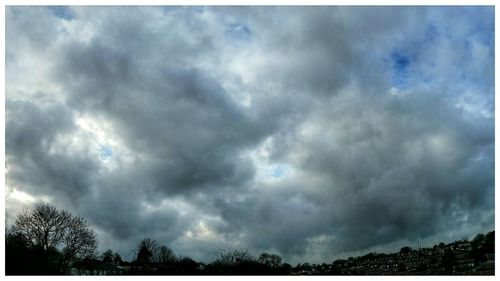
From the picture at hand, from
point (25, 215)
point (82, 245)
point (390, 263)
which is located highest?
point (25, 215)

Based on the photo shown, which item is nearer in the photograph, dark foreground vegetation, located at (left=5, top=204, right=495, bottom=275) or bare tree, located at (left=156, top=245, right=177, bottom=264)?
dark foreground vegetation, located at (left=5, top=204, right=495, bottom=275)

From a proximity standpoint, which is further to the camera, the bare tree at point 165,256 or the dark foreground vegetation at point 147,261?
the bare tree at point 165,256

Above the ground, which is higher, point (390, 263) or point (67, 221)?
point (67, 221)

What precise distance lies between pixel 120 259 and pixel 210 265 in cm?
4979

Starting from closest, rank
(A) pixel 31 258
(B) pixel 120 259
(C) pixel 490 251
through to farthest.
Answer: (A) pixel 31 258, (C) pixel 490 251, (B) pixel 120 259

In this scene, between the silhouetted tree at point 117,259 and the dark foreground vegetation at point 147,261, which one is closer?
the dark foreground vegetation at point 147,261

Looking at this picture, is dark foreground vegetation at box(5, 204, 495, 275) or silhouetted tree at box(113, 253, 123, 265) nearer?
dark foreground vegetation at box(5, 204, 495, 275)

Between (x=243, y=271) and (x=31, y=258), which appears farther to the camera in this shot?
(x=243, y=271)

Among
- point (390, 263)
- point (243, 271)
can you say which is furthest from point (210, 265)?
point (390, 263)
